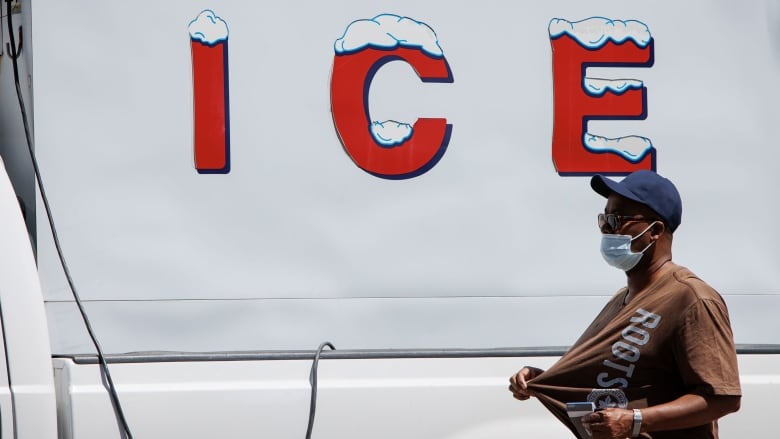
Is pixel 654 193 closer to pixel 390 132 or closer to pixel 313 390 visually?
pixel 390 132

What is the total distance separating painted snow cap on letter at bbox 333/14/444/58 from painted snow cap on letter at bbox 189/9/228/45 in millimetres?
354

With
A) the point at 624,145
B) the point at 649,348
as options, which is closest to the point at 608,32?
the point at 624,145

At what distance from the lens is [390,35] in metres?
2.74

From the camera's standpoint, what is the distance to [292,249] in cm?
267

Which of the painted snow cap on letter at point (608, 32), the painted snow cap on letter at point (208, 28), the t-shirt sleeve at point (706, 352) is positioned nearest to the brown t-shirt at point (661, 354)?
the t-shirt sleeve at point (706, 352)

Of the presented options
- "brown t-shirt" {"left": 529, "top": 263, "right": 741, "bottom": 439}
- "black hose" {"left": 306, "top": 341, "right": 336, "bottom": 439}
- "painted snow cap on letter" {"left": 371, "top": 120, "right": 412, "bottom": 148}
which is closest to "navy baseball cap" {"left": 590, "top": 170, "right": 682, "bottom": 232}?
"brown t-shirt" {"left": 529, "top": 263, "right": 741, "bottom": 439}

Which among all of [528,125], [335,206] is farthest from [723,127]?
[335,206]

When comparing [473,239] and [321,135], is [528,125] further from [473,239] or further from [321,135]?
[321,135]

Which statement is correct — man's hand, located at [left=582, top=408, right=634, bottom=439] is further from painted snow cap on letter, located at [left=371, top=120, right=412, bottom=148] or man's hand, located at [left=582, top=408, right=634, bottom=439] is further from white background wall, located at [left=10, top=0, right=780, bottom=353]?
painted snow cap on letter, located at [left=371, top=120, right=412, bottom=148]

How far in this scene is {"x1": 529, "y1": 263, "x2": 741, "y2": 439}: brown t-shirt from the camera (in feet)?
6.31

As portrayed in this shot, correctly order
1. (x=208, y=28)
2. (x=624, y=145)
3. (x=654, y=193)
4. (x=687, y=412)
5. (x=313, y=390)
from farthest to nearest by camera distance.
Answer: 1. (x=624, y=145)
2. (x=208, y=28)
3. (x=313, y=390)
4. (x=654, y=193)
5. (x=687, y=412)

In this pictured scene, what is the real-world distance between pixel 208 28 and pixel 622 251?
141 centimetres

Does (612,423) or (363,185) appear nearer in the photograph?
(612,423)

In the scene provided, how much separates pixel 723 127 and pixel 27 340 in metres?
2.18
